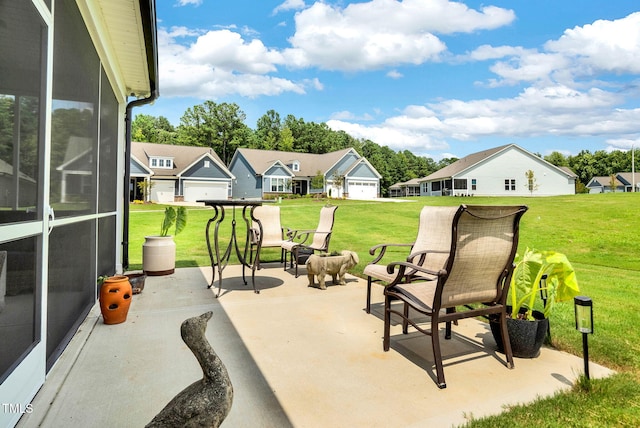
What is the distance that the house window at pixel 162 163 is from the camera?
30.5 meters

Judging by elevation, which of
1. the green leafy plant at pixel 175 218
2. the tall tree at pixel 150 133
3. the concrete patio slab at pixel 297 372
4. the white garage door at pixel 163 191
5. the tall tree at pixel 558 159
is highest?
the tall tree at pixel 150 133

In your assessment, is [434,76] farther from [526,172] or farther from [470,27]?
[526,172]

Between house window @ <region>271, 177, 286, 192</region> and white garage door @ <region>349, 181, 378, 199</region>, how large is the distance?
7414 millimetres

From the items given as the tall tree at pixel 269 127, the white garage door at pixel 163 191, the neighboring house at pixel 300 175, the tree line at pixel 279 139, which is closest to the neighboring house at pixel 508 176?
the tree line at pixel 279 139

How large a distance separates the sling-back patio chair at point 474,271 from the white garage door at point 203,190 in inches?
1173

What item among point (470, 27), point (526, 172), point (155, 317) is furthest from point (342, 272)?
point (526, 172)

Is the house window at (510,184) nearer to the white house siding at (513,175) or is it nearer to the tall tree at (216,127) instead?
the white house siding at (513,175)

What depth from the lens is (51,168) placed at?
2348 mm

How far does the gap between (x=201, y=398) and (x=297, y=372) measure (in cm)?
137

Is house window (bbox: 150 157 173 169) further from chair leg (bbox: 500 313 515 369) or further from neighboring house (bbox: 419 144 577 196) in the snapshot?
chair leg (bbox: 500 313 515 369)

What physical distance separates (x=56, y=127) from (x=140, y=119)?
2219 inches

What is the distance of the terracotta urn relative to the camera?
3.44 metres

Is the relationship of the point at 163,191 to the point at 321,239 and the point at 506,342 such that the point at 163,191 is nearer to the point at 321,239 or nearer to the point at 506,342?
the point at 321,239

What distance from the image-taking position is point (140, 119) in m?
50.7
